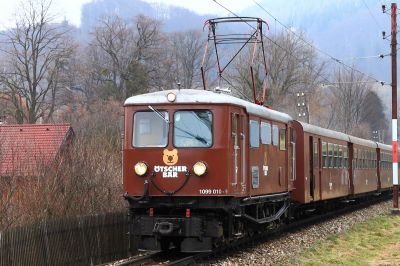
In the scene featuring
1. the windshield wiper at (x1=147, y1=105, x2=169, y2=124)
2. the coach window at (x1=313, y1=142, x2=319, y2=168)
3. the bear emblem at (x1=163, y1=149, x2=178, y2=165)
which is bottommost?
the bear emblem at (x1=163, y1=149, x2=178, y2=165)

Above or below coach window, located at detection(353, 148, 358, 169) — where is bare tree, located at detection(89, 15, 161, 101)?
above

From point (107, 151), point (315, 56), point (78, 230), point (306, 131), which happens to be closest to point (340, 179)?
point (306, 131)

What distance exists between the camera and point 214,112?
11.9 m

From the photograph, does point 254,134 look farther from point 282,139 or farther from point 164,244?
point 164,244

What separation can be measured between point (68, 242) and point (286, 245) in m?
5.70

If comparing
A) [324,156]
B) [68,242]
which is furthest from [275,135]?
[324,156]

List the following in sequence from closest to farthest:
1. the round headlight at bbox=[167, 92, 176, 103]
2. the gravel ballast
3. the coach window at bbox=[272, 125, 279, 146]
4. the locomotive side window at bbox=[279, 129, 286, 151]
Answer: the round headlight at bbox=[167, 92, 176, 103] → the gravel ballast → the coach window at bbox=[272, 125, 279, 146] → the locomotive side window at bbox=[279, 129, 286, 151]

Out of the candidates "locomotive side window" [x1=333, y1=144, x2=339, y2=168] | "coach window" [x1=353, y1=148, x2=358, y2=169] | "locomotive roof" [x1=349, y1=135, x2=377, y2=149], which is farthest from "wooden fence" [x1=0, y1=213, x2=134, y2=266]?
"locomotive roof" [x1=349, y1=135, x2=377, y2=149]

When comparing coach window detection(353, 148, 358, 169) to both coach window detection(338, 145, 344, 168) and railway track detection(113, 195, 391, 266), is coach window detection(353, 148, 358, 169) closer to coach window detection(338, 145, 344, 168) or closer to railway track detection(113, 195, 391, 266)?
coach window detection(338, 145, 344, 168)

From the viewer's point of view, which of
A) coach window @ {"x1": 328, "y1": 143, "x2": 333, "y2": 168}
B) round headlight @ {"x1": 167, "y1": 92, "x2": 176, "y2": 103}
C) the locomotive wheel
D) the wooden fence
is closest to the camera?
the wooden fence

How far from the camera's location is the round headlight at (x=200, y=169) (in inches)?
457

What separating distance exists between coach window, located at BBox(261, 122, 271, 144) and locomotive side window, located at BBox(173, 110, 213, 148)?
2382 mm

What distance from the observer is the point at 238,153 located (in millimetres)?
12312

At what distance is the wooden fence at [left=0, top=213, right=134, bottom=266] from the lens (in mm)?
10195
